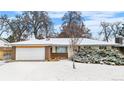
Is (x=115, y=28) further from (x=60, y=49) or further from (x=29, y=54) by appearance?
(x=60, y=49)

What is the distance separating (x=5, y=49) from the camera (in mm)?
14219

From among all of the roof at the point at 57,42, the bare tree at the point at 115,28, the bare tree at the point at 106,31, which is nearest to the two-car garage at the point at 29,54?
the roof at the point at 57,42

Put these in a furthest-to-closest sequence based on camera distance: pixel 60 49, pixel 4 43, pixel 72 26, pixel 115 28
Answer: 1. pixel 60 49
2. pixel 4 43
3. pixel 72 26
4. pixel 115 28

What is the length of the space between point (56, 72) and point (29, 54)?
298 cm

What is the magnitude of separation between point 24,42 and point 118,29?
418 cm

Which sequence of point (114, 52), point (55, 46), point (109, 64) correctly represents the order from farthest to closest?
point (55, 46) < point (114, 52) < point (109, 64)

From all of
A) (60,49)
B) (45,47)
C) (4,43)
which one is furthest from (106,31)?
(4,43)

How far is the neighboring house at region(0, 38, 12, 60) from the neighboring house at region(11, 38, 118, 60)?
23 centimetres

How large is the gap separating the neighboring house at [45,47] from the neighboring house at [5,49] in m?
0.23

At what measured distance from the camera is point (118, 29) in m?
13.7

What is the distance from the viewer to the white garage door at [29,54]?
13.7 meters
